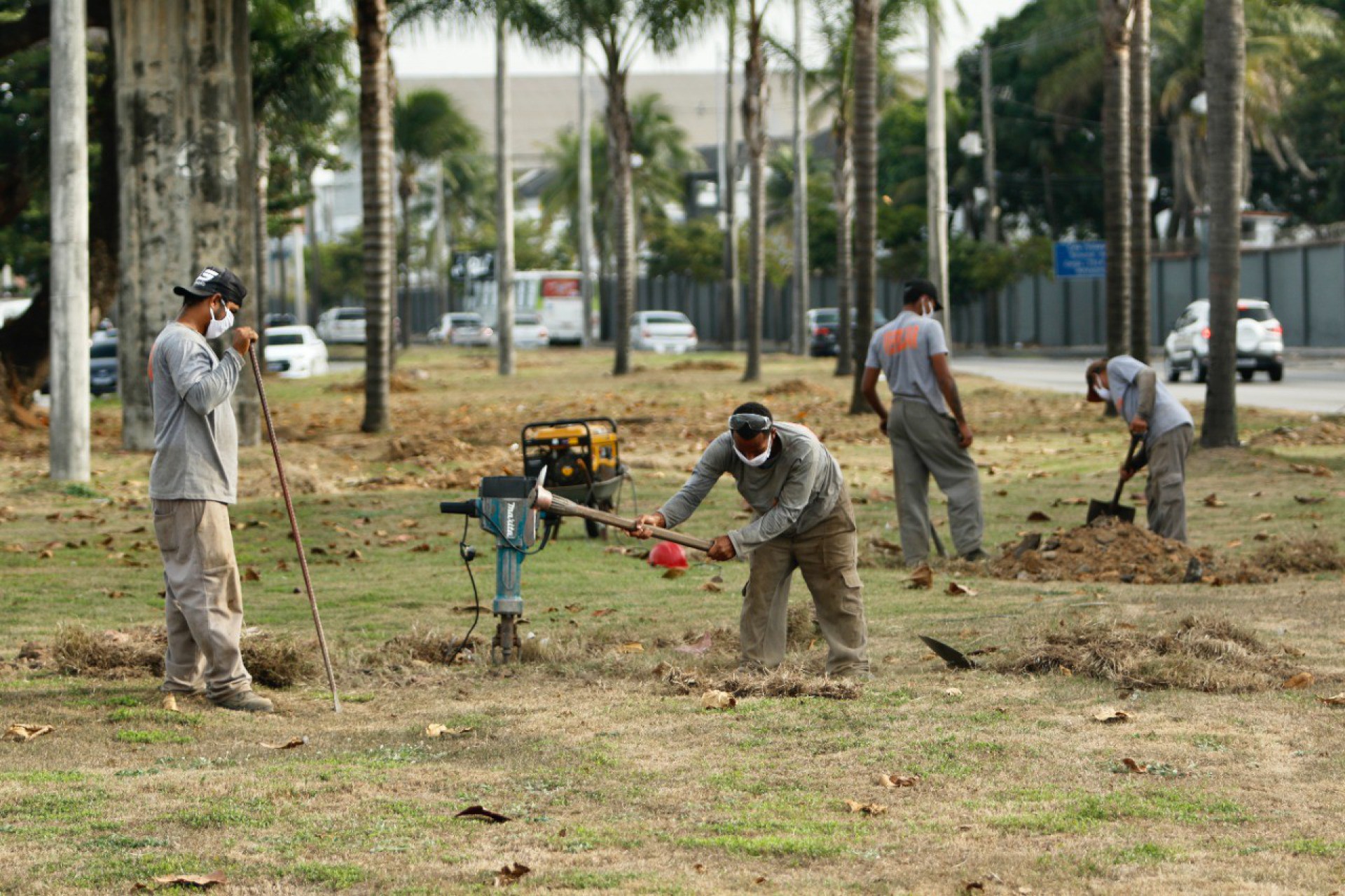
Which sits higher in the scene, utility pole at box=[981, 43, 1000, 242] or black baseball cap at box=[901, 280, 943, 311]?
utility pole at box=[981, 43, 1000, 242]

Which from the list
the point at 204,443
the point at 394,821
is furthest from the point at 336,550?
the point at 394,821

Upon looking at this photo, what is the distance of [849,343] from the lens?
36875mm

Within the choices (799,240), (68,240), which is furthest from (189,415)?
(799,240)

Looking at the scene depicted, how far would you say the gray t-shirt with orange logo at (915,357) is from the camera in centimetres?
1184

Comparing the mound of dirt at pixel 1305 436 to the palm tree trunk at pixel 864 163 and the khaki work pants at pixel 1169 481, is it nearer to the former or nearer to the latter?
the palm tree trunk at pixel 864 163

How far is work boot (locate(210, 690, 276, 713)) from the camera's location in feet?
25.3

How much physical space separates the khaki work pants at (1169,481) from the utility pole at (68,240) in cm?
991

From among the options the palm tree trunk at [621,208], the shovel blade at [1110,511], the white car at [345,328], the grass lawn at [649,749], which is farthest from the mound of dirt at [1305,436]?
the white car at [345,328]

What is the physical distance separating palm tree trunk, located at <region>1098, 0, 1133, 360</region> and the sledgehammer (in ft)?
52.5

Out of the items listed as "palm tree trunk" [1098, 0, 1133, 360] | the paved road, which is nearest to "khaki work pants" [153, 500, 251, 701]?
"palm tree trunk" [1098, 0, 1133, 360]

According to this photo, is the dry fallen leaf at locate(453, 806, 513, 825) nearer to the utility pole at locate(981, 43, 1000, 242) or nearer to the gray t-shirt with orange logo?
the gray t-shirt with orange logo

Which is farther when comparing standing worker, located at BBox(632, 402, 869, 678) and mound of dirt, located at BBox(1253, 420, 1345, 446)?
mound of dirt, located at BBox(1253, 420, 1345, 446)

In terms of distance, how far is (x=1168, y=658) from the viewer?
8.04 meters

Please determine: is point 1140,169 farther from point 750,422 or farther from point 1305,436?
point 750,422
